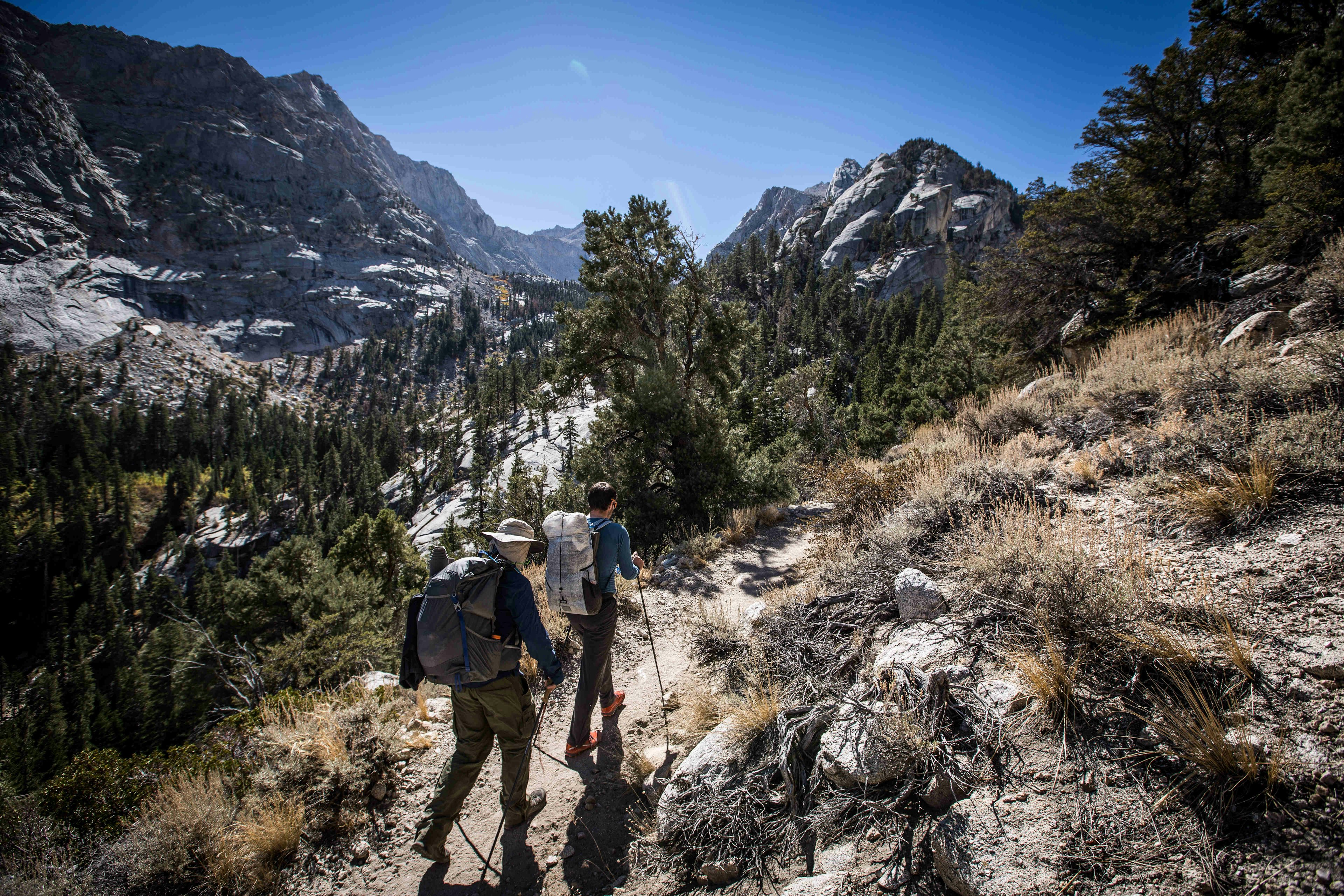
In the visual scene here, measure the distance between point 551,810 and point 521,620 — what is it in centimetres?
172

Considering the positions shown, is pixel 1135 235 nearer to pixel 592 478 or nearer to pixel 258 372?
pixel 592 478

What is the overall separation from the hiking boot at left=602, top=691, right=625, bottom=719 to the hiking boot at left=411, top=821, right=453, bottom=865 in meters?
1.58

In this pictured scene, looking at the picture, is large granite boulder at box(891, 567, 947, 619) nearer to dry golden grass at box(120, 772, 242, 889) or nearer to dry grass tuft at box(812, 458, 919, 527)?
dry grass tuft at box(812, 458, 919, 527)


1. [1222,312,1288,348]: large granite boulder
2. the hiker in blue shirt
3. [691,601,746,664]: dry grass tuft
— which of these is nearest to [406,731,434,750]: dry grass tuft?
the hiker in blue shirt

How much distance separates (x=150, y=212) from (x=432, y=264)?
265 ft

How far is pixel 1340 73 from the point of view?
313 inches

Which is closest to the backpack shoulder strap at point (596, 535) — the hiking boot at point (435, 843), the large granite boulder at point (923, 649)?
the hiking boot at point (435, 843)

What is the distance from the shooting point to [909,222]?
281 feet

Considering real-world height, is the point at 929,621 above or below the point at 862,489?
below

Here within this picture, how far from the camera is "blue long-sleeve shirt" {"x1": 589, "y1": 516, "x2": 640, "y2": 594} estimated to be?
13.5 feet

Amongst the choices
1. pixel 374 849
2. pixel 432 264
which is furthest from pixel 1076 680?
pixel 432 264

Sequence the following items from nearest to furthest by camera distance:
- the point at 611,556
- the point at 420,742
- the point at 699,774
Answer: the point at 699,774 < the point at 611,556 < the point at 420,742

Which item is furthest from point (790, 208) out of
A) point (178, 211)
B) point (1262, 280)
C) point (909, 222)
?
point (178, 211)

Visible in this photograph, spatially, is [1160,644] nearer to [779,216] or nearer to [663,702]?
[663,702]
